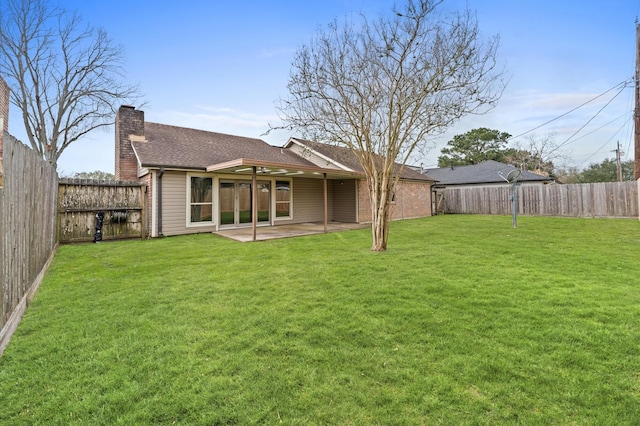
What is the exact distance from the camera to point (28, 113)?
1792cm

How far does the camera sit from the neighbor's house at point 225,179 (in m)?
9.61

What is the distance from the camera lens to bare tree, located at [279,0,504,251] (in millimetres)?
6504

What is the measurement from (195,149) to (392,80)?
26.5 ft

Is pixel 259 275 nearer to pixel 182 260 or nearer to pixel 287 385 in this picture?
pixel 182 260

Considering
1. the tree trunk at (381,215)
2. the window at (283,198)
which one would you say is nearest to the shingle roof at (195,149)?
the window at (283,198)

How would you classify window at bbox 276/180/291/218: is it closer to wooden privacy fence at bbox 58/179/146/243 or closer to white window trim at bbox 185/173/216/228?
white window trim at bbox 185/173/216/228

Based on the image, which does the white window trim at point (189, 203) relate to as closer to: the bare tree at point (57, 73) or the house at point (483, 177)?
the bare tree at point (57, 73)

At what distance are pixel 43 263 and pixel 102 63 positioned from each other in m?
19.2

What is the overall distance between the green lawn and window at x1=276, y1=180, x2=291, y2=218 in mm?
7546

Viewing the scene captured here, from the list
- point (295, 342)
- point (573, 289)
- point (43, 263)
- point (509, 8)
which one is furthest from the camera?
point (509, 8)

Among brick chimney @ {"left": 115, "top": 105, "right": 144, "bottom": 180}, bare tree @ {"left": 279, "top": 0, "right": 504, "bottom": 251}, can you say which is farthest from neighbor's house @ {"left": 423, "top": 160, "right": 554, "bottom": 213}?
brick chimney @ {"left": 115, "top": 105, "right": 144, "bottom": 180}

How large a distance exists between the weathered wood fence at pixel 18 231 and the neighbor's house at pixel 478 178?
18.9 metres

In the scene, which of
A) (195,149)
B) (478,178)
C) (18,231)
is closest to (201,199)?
(195,149)

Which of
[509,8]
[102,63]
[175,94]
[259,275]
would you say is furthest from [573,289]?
[102,63]
